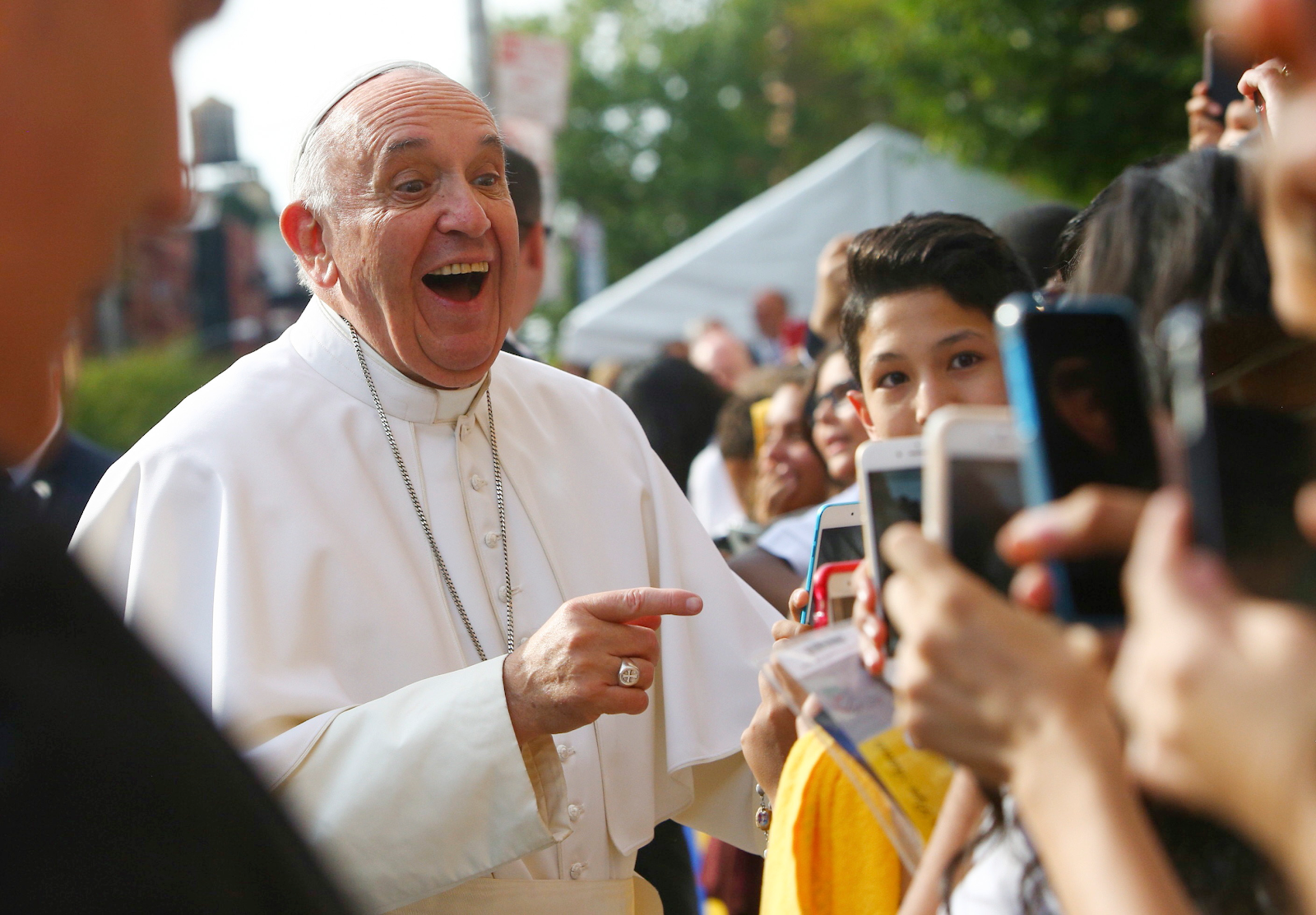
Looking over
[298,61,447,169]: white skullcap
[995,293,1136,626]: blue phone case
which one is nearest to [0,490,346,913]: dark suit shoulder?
[995,293,1136,626]: blue phone case

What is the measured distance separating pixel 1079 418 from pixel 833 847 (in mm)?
886

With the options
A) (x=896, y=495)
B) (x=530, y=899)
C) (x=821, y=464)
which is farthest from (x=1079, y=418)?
(x=821, y=464)

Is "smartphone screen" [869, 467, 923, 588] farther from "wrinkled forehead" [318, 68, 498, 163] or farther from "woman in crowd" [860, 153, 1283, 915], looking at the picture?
"wrinkled forehead" [318, 68, 498, 163]

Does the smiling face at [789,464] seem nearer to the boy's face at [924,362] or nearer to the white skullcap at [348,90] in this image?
the boy's face at [924,362]

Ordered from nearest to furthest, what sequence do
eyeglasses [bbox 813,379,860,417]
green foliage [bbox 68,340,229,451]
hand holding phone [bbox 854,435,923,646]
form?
hand holding phone [bbox 854,435,923,646] → eyeglasses [bbox 813,379,860,417] → green foliage [bbox 68,340,229,451]

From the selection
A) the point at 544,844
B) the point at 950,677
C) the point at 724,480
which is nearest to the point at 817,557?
the point at 544,844

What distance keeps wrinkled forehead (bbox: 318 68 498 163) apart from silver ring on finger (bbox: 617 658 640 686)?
3.95 ft

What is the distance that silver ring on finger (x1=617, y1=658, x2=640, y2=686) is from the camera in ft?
6.86

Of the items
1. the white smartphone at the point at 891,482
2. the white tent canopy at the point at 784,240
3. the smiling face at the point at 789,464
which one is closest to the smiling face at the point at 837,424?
the smiling face at the point at 789,464

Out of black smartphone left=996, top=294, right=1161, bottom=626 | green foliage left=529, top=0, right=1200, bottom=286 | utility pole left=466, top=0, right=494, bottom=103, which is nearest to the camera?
black smartphone left=996, top=294, right=1161, bottom=626

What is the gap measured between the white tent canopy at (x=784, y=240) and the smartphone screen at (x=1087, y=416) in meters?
9.02

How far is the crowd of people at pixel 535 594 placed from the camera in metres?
0.98

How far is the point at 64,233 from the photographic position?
1.07 m

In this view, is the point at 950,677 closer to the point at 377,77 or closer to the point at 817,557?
the point at 817,557
